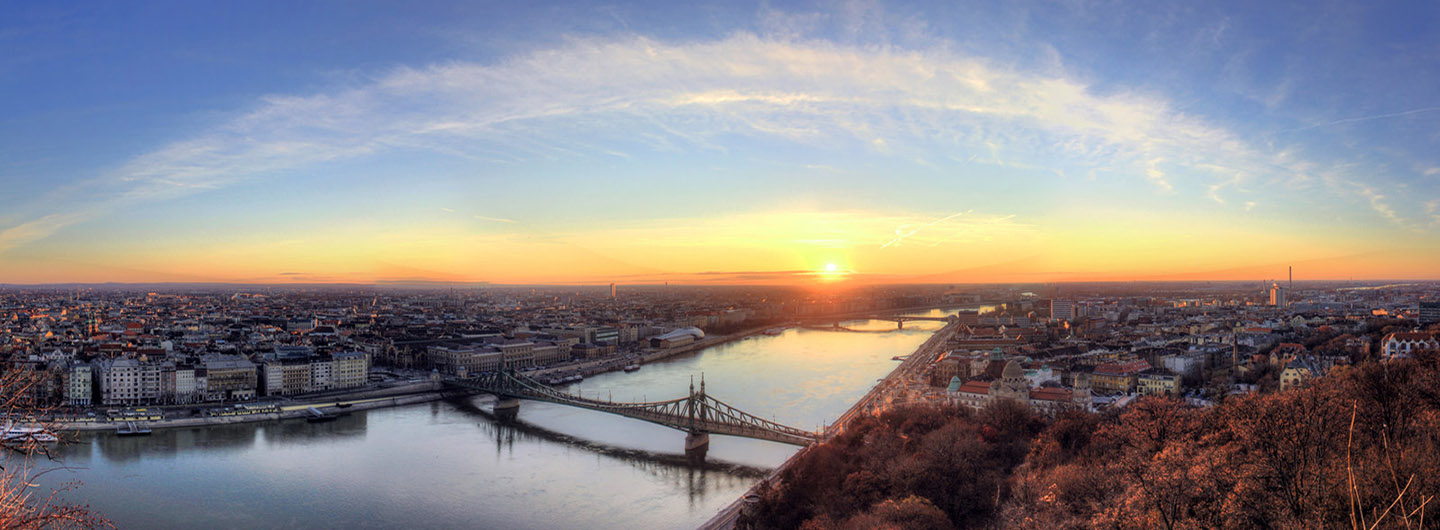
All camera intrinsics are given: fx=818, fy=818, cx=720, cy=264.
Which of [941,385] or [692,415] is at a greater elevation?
[692,415]

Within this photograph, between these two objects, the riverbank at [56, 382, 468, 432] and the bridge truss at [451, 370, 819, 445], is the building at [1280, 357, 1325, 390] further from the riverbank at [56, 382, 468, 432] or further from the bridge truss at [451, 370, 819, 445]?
the riverbank at [56, 382, 468, 432]

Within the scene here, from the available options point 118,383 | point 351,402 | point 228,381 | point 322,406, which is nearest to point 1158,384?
point 351,402

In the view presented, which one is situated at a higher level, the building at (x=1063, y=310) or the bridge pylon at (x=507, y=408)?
the building at (x=1063, y=310)

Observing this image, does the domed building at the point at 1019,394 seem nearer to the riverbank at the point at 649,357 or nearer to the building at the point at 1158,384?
the building at the point at 1158,384

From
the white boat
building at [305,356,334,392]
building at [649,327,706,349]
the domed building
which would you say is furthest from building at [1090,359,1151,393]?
building at [305,356,334,392]

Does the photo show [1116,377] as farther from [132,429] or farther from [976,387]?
[132,429]

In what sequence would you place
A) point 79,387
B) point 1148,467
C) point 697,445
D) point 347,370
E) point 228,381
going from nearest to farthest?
point 1148,467 < point 697,445 < point 79,387 < point 228,381 < point 347,370

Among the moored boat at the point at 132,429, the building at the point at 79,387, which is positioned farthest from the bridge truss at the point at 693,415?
the building at the point at 79,387
